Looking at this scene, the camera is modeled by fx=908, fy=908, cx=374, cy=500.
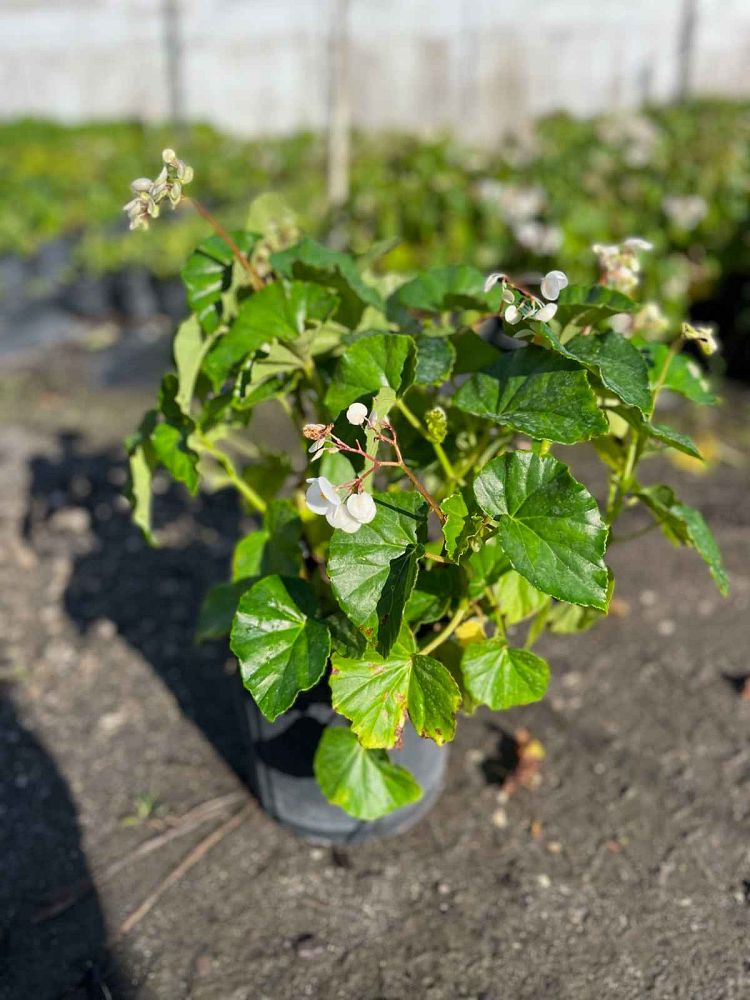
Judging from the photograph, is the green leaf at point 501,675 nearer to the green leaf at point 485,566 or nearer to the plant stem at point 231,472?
the green leaf at point 485,566

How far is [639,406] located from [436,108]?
11.8m

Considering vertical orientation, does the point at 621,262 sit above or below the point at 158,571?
above

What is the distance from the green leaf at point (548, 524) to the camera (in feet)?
3.72

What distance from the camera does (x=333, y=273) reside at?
4.72ft

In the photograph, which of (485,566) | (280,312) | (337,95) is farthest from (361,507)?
(337,95)

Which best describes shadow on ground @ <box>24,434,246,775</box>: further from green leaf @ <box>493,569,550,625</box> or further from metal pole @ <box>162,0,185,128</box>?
metal pole @ <box>162,0,185,128</box>

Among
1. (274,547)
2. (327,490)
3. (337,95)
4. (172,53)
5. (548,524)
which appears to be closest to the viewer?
(327,490)

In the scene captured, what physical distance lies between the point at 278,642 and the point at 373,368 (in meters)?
0.41

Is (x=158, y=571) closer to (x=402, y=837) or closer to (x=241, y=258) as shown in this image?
(x=402, y=837)

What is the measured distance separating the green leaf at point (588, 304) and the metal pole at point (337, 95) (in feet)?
9.91

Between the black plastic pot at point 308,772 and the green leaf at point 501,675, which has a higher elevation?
the green leaf at point 501,675

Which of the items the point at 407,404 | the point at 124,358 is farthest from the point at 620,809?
the point at 124,358

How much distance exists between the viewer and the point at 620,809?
1877mm

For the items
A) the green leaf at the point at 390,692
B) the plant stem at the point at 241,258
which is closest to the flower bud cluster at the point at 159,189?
the plant stem at the point at 241,258
